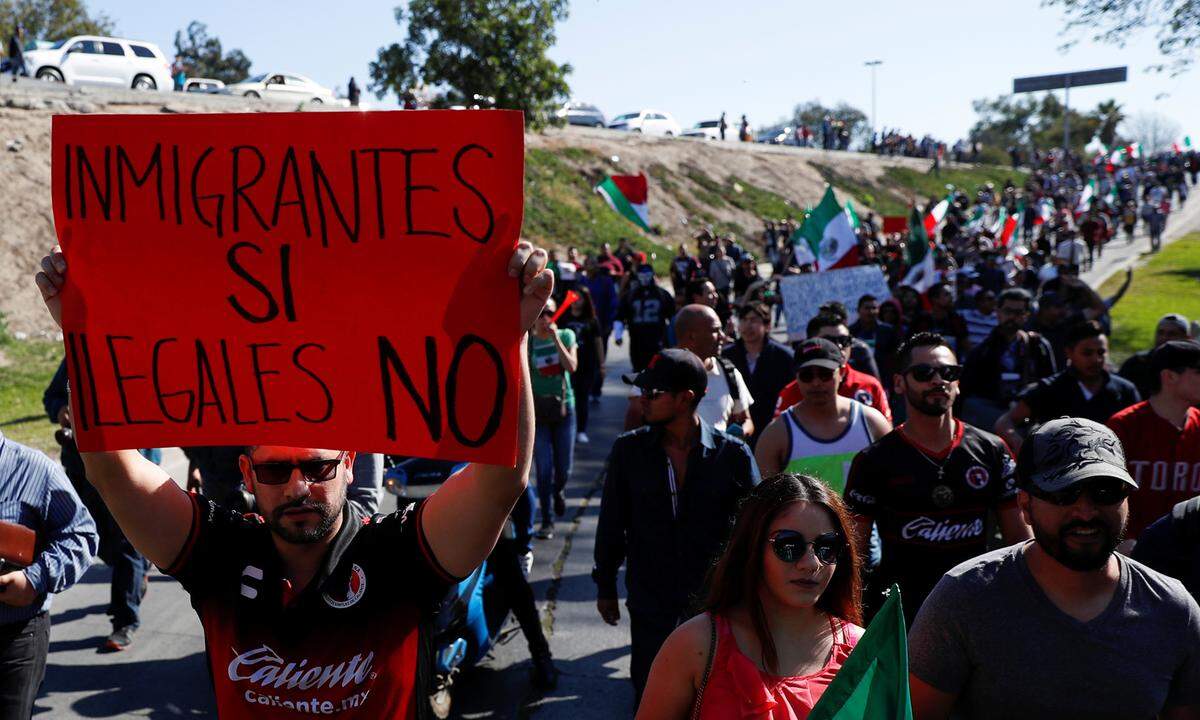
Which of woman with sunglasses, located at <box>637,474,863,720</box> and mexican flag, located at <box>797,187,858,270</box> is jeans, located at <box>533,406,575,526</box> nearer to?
mexican flag, located at <box>797,187,858,270</box>

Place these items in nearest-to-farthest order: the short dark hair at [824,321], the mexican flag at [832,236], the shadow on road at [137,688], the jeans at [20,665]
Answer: the jeans at [20,665]
the shadow on road at [137,688]
the short dark hair at [824,321]
the mexican flag at [832,236]

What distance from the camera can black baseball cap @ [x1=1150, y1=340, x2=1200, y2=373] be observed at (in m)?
4.97

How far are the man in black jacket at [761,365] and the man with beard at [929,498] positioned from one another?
2.95m

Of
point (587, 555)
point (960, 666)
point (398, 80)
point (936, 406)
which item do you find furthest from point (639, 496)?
point (398, 80)

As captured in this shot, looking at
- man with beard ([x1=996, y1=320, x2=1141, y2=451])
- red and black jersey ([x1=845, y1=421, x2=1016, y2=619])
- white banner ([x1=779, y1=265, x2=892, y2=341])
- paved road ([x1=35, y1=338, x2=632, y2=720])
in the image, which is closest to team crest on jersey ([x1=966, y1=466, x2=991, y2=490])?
red and black jersey ([x1=845, y1=421, x2=1016, y2=619])

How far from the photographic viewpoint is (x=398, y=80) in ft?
108

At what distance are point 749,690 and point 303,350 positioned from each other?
129 centimetres

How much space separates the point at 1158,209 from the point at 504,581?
3323 centimetres

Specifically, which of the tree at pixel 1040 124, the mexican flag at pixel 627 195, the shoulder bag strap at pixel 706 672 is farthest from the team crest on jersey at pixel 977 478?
the tree at pixel 1040 124

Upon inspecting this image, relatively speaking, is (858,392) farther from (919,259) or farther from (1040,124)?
(1040,124)

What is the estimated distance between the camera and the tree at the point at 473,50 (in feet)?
105

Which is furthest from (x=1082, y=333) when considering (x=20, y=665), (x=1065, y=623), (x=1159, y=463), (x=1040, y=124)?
(x=1040, y=124)

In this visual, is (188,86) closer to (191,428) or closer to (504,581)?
(504,581)

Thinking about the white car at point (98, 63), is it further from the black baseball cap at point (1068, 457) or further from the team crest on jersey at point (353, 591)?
the black baseball cap at point (1068, 457)
